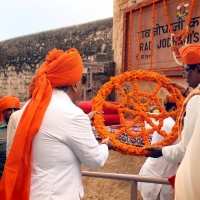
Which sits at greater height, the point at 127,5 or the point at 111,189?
the point at 127,5

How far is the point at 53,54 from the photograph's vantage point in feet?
6.38

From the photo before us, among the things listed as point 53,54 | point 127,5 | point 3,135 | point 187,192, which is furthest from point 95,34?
point 187,192

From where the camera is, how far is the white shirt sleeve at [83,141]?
70.2 inches

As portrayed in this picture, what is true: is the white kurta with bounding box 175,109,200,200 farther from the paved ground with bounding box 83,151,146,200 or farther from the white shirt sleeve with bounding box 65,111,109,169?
the paved ground with bounding box 83,151,146,200

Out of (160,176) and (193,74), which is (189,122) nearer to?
(193,74)

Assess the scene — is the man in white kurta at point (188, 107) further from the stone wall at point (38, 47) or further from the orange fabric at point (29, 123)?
the stone wall at point (38, 47)

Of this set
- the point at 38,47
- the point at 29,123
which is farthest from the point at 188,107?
the point at 38,47

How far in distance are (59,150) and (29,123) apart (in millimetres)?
206

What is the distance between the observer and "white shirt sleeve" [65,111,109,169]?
5.85 ft

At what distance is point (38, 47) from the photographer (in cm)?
1136

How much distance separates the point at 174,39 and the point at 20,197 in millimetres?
3517

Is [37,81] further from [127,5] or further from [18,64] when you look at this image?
[18,64]

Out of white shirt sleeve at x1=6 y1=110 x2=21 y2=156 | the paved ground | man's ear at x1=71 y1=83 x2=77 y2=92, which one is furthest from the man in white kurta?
the paved ground

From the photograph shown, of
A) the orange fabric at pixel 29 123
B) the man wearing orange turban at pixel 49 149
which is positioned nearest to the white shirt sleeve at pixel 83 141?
the man wearing orange turban at pixel 49 149
